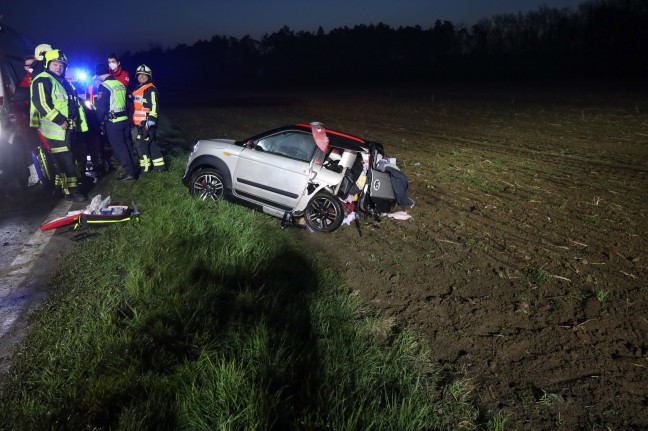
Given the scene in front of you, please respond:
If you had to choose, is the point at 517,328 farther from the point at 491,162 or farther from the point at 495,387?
the point at 491,162

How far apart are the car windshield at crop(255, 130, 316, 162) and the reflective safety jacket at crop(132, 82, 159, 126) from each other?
9.61 ft

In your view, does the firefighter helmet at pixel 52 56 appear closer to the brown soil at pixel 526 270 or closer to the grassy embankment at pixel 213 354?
the grassy embankment at pixel 213 354

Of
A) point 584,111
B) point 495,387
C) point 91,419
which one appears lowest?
point 495,387

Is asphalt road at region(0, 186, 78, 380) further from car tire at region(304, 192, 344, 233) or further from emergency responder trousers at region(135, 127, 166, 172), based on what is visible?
car tire at region(304, 192, 344, 233)

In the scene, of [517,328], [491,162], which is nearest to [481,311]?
[517,328]

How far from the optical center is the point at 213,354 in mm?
3094

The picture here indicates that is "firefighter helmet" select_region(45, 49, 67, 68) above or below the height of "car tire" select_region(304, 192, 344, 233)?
above

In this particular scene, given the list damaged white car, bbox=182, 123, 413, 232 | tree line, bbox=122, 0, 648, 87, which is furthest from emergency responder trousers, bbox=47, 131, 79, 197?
tree line, bbox=122, 0, 648, 87

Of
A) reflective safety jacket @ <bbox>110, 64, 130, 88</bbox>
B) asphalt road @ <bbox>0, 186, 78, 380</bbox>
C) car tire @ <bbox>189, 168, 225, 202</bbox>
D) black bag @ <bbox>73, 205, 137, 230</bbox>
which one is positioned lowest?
asphalt road @ <bbox>0, 186, 78, 380</bbox>

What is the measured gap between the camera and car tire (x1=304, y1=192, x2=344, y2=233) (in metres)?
5.88

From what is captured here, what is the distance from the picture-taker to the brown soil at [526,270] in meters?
3.19

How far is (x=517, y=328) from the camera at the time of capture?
12.6 feet

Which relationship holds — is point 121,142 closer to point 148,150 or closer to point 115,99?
point 148,150

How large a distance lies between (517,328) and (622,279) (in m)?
1.67
